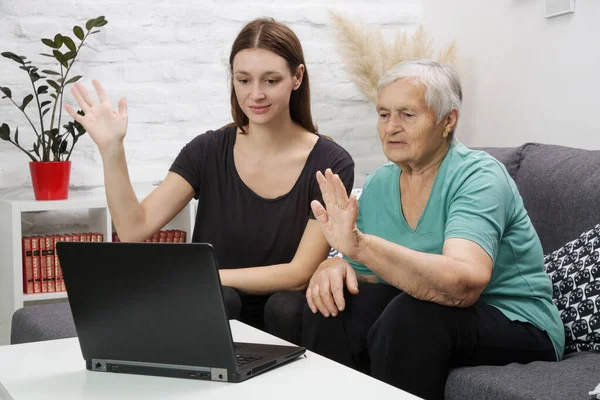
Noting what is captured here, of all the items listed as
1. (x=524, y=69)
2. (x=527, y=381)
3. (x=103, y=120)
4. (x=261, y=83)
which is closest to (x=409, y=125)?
(x=261, y=83)

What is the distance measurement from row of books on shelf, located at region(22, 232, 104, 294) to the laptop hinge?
1.88 meters

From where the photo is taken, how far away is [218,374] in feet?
4.39

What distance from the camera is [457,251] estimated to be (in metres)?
1.71

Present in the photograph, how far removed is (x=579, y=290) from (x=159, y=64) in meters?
2.09

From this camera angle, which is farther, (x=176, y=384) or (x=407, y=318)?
(x=407, y=318)

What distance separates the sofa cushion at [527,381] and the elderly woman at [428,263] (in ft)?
0.12

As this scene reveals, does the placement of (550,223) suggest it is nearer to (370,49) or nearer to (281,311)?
(281,311)

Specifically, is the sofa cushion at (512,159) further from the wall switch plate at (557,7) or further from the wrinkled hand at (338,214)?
the wrinkled hand at (338,214)

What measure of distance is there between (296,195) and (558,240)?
28.3 inches

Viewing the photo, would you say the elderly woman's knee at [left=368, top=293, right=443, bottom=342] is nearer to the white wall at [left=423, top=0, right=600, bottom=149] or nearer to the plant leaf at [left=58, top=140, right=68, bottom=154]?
the white wall at [left=423, top=0, right=600, bottom=149]

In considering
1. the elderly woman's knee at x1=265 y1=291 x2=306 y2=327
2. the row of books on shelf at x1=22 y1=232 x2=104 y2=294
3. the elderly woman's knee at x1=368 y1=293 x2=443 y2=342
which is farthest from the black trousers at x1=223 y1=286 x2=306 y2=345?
the row of books on shelf at x1=22 y1=232 x2=104 y2=294

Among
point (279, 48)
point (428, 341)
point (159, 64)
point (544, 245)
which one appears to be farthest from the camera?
point (159, 64)

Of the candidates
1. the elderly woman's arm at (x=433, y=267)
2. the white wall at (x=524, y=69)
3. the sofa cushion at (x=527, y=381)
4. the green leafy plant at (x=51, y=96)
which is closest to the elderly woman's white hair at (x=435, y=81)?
the elderly woman's arm at (x=433, y=267)

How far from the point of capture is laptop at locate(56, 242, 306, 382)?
1314 mm
